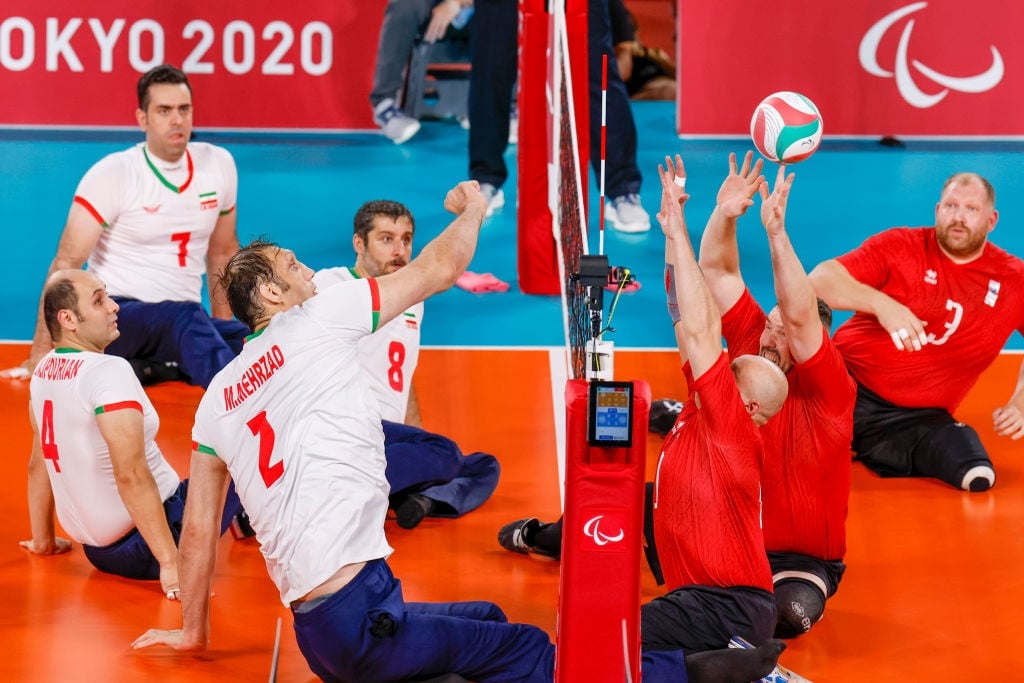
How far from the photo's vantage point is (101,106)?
1487 cm

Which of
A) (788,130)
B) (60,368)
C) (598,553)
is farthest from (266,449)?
(788,130)

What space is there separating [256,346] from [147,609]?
1.67 meters

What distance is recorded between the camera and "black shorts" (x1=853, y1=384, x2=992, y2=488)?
8.20 metres

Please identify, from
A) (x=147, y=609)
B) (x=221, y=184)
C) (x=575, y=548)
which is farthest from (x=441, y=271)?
(x=221, y=184)

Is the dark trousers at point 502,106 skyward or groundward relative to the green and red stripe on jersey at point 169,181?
skyward

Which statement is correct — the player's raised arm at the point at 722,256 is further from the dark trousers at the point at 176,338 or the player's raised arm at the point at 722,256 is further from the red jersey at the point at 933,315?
the dark trousers at the point at 176,338

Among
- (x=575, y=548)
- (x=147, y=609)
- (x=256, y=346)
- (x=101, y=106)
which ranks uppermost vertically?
(x=101, y=106)

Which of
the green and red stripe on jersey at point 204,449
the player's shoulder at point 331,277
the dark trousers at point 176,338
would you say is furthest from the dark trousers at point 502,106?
the green and red stripe on jersey at point 204,449

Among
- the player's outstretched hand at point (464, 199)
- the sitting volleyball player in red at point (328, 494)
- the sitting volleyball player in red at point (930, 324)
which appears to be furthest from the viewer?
the sitting volleyball player in red at point (930, 324)

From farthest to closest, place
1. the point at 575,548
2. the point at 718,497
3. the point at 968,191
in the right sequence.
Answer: the point at 968,191 → the point at 718,497 → the point at 575,548

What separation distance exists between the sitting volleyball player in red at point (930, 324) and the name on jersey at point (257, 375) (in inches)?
142

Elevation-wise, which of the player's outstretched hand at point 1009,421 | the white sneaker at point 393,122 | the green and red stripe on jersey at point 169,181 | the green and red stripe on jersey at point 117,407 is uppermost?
the white sneaker at point 393,122

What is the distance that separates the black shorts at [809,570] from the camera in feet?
21.7

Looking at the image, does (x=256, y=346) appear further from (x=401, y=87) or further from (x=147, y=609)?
(x=401, y=87)
